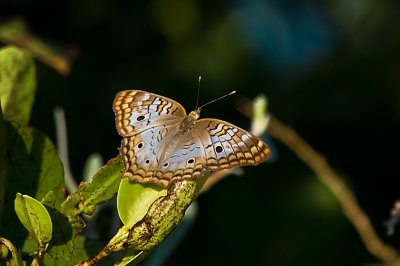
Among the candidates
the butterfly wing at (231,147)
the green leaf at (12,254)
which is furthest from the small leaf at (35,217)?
the butterfly wing at (231,147)

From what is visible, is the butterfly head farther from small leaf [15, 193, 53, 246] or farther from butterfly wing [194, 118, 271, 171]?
small leaf [15, 193, 53, 246]

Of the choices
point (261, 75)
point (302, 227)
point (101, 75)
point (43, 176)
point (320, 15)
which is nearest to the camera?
point (43, 176)

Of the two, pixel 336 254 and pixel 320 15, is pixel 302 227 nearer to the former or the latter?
pixel 336 254

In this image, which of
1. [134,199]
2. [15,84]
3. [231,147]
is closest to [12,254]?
[134,199]

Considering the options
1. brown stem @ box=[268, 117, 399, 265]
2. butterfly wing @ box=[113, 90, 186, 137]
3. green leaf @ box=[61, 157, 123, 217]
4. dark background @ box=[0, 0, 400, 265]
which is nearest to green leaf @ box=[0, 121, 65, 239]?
green leaf @ box=[61, 157, 123, 217]

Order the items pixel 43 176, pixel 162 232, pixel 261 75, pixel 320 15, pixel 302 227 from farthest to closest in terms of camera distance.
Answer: pixel 320 15 → pixel 261 75 → pixel 302 227 → pixel 43 176 → pixel 162 232

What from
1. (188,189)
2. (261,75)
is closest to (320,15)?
(261,75)

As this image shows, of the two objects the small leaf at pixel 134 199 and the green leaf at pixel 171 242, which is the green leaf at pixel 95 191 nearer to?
the small leaf at pixel 134 199
